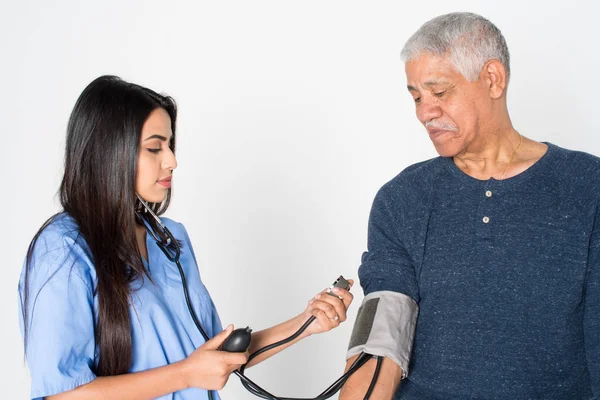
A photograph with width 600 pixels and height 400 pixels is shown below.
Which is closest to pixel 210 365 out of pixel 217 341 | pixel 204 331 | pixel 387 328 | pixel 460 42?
pixel 217 341

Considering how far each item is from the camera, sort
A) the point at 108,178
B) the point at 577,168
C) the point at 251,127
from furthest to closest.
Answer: the point at 251,127 → the point at 577,168 → the point at 108,178

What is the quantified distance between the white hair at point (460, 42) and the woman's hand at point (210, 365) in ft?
2.76

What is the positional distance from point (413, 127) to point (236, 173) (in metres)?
0.78

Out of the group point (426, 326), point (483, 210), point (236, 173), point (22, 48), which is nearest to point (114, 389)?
point (426, 326)

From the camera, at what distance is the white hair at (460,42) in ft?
6.01

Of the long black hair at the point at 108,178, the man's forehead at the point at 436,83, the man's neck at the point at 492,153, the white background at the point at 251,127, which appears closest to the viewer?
the long black hair at the point at 108,178

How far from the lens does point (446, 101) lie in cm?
187

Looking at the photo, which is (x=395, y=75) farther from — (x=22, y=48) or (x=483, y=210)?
(x=22, y=48)

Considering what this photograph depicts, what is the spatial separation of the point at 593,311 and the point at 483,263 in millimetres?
280

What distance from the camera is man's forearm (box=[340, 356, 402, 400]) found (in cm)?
184

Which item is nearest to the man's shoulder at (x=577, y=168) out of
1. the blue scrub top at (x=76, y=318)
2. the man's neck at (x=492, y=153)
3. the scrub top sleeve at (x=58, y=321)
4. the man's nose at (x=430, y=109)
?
the man's neck at (x=492, y=153)

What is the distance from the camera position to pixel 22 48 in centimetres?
327

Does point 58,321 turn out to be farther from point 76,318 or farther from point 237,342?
point 237,342

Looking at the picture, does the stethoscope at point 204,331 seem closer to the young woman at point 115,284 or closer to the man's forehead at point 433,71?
the young woman at point 115,284
